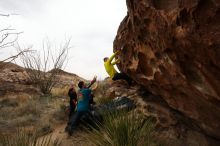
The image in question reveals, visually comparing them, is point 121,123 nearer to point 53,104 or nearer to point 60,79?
point 53,104

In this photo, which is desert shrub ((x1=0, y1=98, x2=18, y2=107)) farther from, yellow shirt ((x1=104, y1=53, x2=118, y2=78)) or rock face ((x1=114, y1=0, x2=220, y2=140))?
rock face ((x1=114, y1=0, x2=220, y2=140))

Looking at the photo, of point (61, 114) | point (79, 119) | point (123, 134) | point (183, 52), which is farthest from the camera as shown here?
point (61, 114)

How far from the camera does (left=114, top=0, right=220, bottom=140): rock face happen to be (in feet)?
16.4

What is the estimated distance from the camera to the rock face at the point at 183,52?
499 centimetres

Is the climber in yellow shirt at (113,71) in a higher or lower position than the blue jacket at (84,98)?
higher

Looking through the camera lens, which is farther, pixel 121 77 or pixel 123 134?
pixel 121 77

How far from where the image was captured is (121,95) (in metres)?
11.1

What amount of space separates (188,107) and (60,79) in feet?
57.0

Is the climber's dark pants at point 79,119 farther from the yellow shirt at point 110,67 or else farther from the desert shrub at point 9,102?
the desert shrub at point 9,102

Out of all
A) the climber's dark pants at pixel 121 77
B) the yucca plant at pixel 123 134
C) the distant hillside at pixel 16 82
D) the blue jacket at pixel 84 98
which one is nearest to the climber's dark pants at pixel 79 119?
the blue jacket at pixel 84 98

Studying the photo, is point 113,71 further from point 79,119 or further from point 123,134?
point 123,134

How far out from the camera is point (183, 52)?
5.84 meters

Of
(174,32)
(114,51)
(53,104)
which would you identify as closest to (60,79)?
(53,104)

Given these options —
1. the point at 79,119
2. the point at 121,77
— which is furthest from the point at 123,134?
the point at 121,77
